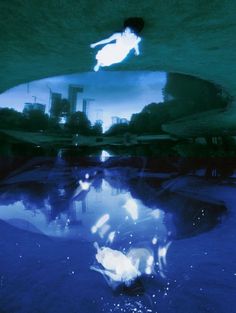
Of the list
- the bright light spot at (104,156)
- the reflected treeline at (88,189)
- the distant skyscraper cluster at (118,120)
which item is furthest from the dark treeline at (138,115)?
the reflected treeline at (88,189)

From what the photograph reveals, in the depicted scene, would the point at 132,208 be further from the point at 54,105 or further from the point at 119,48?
the point at 119,48

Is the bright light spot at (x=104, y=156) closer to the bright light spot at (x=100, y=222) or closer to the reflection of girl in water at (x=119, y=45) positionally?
the bright light spot at (x=100, y=222)

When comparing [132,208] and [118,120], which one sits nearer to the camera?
[118,120]

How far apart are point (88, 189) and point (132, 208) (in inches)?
116

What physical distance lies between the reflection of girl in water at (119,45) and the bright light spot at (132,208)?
775cm

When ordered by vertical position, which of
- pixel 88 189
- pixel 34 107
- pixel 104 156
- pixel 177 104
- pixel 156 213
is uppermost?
pixel 177 104

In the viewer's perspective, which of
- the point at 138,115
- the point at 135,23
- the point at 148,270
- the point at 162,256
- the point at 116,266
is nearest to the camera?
the point at 135,23

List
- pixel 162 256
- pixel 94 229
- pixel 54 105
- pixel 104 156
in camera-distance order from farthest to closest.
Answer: pixel 104 156 < pixel 94 229 < pixel 54 105 < pixel 162 256

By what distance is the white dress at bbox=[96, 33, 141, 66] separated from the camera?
3.37 metres

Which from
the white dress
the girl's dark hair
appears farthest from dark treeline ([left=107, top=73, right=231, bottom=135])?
the girl's dark hair

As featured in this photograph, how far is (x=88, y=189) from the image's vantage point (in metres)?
13.0

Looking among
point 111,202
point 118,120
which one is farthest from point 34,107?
point 111,202

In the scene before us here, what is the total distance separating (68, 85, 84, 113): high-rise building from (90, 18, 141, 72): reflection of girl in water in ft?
10.3

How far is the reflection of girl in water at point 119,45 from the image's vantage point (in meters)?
3.29
